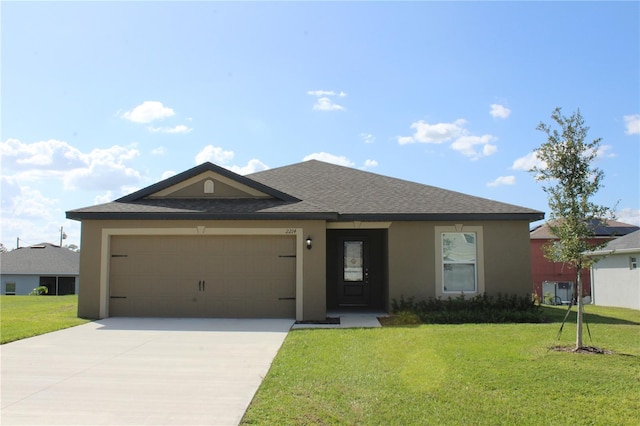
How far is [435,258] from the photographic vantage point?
44.4 feet

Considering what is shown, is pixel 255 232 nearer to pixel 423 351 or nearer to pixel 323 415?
pixel 423 351

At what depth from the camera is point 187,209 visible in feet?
42.0

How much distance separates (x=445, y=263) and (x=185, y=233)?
6768 mm

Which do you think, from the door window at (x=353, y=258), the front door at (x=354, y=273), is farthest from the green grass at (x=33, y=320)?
the door window at (x=353, y=258)

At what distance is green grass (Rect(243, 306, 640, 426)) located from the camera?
5.33m

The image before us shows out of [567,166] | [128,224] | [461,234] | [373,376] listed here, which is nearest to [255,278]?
[128,224]

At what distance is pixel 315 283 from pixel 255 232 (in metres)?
1.93

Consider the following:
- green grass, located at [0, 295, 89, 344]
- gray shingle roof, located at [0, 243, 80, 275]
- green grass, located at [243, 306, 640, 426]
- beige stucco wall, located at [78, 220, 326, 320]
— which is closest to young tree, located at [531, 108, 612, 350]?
green grass, located at [243, 306, 640, 426]

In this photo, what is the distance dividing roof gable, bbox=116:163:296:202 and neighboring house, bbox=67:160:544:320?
0.03m

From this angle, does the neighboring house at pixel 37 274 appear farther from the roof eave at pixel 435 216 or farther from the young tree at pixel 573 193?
the young tree at pixel 573 193

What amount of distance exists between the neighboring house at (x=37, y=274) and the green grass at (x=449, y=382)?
3398 cm

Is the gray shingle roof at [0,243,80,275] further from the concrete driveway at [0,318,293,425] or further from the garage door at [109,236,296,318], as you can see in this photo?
the concrete driveway at [0,318,293,425]

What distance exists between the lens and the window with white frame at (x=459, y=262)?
1367 centimetres

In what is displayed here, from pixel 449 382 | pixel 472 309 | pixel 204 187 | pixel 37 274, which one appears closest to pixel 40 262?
pixel 37 274
